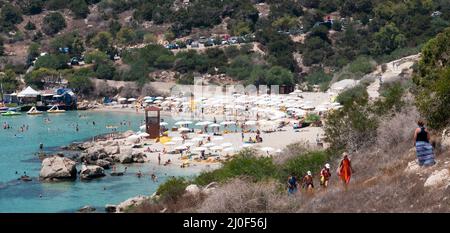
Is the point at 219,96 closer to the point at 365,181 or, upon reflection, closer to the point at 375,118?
the point at 375,118

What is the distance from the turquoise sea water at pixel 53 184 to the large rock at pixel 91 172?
416 millimetres

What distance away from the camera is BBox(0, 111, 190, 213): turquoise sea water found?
3731cm

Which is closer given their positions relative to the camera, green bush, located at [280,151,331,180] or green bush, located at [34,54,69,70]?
green bush, located at [280,151,331,180]

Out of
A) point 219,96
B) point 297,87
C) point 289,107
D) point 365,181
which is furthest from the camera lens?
point 297,87

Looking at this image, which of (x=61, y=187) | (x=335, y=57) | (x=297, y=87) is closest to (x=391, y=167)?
(x=61, y=187)

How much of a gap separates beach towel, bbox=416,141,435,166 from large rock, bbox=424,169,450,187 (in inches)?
32.1

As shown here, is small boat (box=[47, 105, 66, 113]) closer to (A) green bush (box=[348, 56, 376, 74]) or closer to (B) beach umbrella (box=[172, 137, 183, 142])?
(A) green bush (box=[348, 56, 376, 74])

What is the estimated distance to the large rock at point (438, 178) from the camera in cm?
1543

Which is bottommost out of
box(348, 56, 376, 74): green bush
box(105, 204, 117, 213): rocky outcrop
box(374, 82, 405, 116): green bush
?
box(105, 204, 117, 213): rocky outcrop

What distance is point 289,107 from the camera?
68.6m

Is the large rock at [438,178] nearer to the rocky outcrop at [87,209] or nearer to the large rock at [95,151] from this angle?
the rocky outcrop at [87,209]

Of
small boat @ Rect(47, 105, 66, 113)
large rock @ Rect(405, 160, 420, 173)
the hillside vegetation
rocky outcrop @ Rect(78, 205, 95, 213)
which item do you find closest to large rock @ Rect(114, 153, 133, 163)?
rocky outcrop @ Rect(78, 205, 95, 213)

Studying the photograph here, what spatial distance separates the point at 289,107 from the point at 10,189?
31356 millimetres

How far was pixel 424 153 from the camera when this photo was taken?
1691cm
